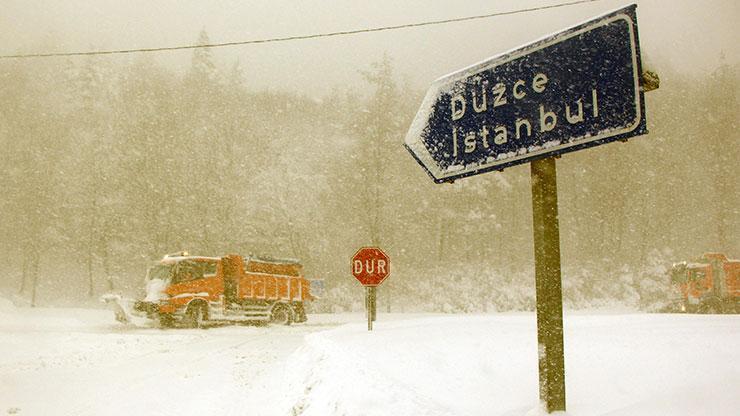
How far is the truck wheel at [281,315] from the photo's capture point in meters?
23.6

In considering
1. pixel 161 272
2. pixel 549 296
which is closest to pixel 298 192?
pixel 161 272

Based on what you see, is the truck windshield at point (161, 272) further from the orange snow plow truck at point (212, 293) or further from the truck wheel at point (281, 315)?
the truck wheel at point (281, 315)

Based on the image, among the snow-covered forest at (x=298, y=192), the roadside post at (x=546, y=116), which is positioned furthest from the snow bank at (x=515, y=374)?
the snow-covered forest at (x=298, y=192)

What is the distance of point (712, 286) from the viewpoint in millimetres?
24984

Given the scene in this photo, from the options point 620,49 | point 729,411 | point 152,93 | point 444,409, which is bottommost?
point 444,409

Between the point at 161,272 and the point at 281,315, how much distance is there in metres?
5.63

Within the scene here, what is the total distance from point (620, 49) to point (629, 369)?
347 cm

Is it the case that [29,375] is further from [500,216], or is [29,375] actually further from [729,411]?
[500,216]

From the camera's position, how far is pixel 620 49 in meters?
3.24

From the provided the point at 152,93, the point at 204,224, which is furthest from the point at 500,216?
the point at 152,93

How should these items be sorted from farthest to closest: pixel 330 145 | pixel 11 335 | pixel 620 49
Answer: pixel 330 145
pixel 11 335
pixel 620 49

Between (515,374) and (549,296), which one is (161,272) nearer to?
(515,374)

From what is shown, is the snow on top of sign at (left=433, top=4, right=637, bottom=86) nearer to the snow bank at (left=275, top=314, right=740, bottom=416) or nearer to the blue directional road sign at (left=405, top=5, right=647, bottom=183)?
the blue directional road sign at (left=405, top=5, right=647, bottom=183)

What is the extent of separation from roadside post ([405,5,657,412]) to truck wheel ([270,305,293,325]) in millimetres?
20444
